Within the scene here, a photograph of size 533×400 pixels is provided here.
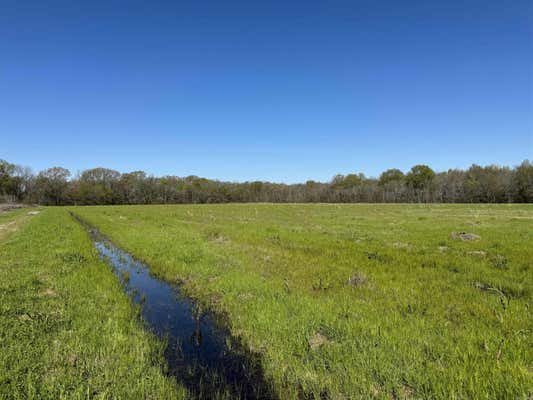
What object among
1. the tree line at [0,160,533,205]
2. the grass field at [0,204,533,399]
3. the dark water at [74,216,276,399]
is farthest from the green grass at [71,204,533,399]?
the tree line at [0,160,533,205]

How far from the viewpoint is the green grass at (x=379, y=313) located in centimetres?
358

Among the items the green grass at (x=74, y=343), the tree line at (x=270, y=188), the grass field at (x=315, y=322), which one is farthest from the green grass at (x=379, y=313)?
the tree line at (x=270, y=188)

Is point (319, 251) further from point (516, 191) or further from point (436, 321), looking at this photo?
point (516, 191)

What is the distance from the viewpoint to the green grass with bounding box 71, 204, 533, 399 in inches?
141

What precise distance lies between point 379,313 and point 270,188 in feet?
452

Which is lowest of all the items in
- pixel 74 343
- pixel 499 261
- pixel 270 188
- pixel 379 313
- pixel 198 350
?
pixel 198 350

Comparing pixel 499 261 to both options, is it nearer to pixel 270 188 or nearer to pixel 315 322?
pixel 315 322

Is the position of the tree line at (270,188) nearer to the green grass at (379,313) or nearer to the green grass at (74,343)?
the green grass at (379,313)

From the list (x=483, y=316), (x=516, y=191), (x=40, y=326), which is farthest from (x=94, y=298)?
(x=516, y=191)

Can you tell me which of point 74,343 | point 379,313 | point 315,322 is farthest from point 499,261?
point 74,343

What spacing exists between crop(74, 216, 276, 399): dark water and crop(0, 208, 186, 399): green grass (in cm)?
31

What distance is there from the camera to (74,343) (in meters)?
4.52

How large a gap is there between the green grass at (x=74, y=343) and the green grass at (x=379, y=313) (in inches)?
55.9

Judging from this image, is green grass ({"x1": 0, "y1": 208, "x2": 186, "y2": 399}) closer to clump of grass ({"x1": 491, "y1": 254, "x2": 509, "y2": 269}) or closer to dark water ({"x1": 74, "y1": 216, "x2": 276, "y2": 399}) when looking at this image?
dark water ({"x1": 74, "y1": 216, "x2": 276, "y2": 399})
